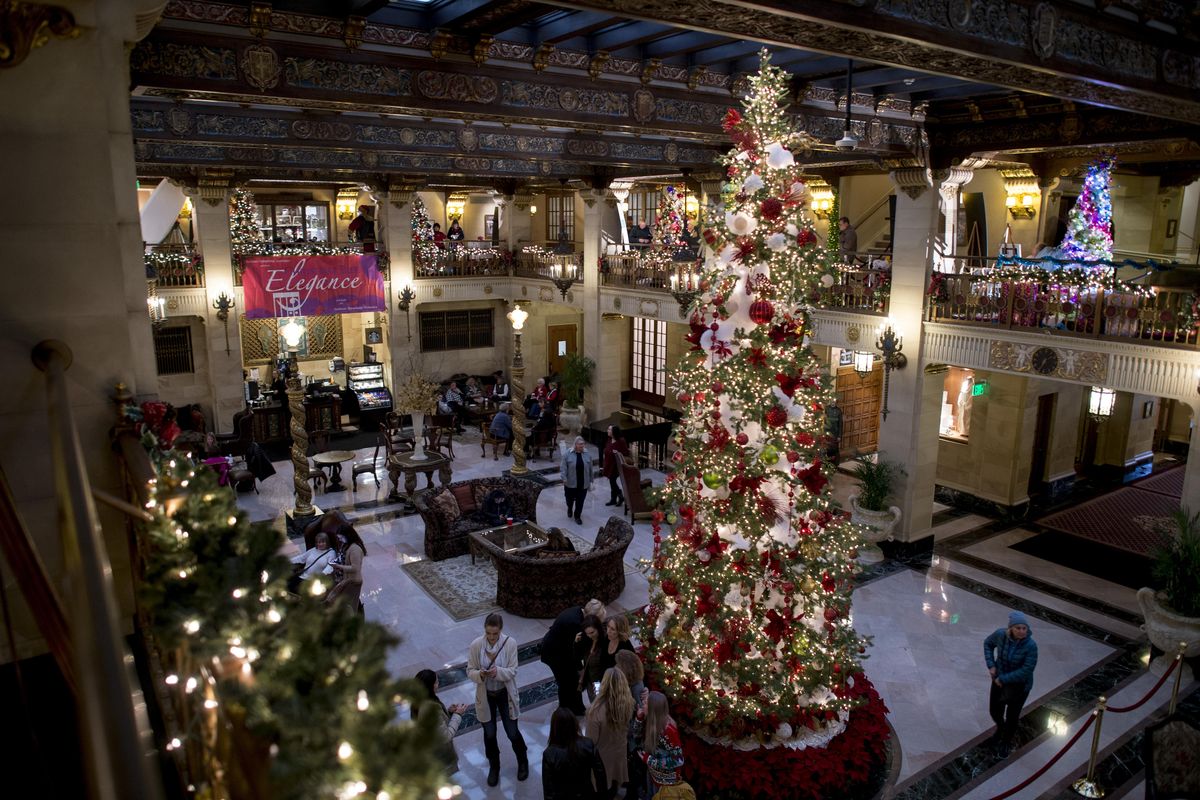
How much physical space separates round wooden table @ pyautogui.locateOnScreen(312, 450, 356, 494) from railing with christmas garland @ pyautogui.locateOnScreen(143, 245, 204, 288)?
569 cm

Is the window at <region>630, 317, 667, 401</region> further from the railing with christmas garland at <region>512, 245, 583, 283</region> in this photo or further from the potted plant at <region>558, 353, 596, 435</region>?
the potted plant at <region>558, 353, 596, 435</region>

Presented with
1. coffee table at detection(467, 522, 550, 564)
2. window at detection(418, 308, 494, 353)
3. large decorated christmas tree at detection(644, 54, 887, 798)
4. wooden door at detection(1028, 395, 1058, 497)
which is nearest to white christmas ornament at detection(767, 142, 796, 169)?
large decorated christmas tree at detection(644, 54, 887, 798)

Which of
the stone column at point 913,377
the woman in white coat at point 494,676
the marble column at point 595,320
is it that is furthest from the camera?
the marble column at point 595,320

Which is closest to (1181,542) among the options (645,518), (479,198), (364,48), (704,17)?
(645,518)

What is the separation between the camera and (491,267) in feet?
69.1

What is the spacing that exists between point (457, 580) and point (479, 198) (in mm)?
17751

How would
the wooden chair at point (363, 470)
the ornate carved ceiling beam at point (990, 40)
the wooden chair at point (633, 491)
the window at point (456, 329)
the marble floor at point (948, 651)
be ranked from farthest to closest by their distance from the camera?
1. the window at point (456, 329)
2. the wooden chair at point (363, 470)
3. the wooden chair at point (633, 491)
4. the marble floor at point (948, 651)
5. the ornate carved ceiling beam at point (990, 40)

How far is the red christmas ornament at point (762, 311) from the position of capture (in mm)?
5746

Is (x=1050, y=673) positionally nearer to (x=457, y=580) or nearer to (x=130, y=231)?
(x=457, y=580)

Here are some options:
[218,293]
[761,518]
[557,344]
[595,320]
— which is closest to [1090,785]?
[761,518]

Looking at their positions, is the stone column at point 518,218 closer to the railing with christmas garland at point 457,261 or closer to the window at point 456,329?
the railing with christmas garland at point 457,261

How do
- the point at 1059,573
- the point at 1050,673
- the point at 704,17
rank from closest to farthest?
the point at 704,17, the point at 1050,673, the point at 1059,573

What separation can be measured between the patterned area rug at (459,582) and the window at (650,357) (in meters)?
10.6

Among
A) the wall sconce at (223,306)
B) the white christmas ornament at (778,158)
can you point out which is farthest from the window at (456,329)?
the white christmas ornament at (778,158)
